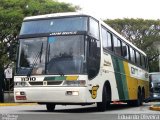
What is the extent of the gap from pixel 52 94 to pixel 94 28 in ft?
9.83

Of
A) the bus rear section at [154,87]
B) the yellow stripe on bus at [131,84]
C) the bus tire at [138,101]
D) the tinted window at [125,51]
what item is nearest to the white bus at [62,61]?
the tinted window at [125,51]

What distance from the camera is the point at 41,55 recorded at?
16281 millimetres

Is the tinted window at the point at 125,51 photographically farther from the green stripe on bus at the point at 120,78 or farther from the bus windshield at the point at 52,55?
the bus windshield at the point at 52,55

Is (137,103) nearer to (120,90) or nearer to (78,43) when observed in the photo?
(120,90)

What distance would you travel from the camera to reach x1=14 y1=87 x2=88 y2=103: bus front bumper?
15.6 meters

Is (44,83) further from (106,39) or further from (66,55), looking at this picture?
(106,39)

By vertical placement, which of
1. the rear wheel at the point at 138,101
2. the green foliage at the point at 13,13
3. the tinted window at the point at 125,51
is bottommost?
the rear wheel at the point at 138,101

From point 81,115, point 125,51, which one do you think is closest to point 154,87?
point 125,51

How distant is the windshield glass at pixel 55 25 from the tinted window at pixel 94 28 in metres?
0.34

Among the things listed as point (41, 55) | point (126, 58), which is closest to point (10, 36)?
point (126, 58)

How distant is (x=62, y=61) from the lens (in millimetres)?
16047

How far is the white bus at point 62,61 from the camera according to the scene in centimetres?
1581

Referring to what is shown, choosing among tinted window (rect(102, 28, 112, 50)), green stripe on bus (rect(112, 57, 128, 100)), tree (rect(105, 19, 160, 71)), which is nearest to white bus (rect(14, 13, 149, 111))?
tinted window (rect(102, 28, 112, 50))

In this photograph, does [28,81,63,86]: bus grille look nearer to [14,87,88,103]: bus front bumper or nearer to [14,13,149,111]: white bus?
[14,13,149,111]: white bus
